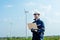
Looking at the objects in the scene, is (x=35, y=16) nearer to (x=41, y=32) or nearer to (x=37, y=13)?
(x=37, y=13)

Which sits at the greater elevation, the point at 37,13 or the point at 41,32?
the point at 37,13

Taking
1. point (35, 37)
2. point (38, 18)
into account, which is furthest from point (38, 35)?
point (38, 18)

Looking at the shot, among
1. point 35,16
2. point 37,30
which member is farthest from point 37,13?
point 37,30

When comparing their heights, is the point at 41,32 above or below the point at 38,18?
below

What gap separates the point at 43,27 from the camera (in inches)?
218

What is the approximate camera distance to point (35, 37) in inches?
219

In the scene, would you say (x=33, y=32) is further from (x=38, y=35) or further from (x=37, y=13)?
(x=37, y=13)

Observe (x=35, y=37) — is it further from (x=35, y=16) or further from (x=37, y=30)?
(x=35, y=16)

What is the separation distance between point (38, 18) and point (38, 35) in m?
0.43

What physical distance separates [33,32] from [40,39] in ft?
0.84

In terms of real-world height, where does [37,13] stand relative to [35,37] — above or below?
above

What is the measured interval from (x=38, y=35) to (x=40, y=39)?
114mm

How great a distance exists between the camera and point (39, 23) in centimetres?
559

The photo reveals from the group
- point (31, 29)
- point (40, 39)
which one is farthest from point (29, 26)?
point (40, 39)
